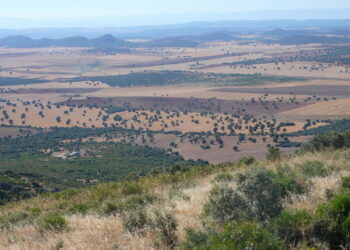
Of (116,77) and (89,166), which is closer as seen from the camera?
(89,166)

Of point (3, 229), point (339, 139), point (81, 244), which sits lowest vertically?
point (339, 139)

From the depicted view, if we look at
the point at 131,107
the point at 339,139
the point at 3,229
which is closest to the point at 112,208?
the point at 3,229

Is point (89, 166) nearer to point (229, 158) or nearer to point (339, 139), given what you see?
point (229, 158)

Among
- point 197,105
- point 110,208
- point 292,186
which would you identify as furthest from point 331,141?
point 197,105

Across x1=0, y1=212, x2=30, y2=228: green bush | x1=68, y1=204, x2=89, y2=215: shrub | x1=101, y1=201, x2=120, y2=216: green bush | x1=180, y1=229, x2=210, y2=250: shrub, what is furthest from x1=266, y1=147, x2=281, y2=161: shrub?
x1=180, y1=229, x2=210, y2=250: shrub

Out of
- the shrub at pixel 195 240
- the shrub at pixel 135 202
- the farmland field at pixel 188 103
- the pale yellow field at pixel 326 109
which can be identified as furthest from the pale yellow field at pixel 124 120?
the shrub at pixel 195 240

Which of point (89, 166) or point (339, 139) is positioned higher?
point (339, 139)

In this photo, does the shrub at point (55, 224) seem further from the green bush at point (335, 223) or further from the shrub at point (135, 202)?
the green bush at point (335, 223)

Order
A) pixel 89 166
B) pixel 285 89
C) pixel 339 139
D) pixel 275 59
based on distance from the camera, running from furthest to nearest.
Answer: pixel 275 59, pixel 285 89, pixel 89 166, pixel 339 139

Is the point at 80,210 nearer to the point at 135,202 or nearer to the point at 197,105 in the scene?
the point at 135,202
